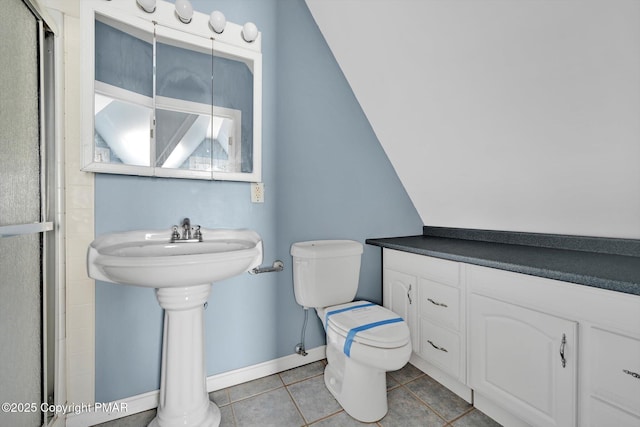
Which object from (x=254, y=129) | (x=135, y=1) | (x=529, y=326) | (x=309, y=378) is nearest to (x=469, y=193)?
(x=529, y=326)

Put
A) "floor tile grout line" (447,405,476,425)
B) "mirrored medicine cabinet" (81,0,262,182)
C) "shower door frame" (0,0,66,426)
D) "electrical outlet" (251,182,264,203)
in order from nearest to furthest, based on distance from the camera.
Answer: "shower door frame" (0,0,66,426) → "mirrored medicine cabinet" (81,0,262,182) → "floor tile grout line" (447,405,476,425) → "electrical outlet" (251,182,264,203)

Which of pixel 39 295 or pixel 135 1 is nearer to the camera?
pixel 39 295

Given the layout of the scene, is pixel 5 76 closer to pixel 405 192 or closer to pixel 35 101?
pixel 35 101

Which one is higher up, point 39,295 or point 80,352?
point 39,295

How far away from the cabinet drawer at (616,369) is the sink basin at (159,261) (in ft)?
4.07

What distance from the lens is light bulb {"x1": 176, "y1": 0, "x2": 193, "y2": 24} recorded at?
1.33m

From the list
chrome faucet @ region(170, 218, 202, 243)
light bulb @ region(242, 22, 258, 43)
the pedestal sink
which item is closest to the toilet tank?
the pedestal sink

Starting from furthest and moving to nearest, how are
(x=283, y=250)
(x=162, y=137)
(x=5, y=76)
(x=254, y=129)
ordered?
(x=283, y=250), (x=254, y=129), (x=162, y=137), (x=5, y=76)

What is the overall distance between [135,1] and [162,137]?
0.61m

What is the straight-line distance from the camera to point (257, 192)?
62.8 inches

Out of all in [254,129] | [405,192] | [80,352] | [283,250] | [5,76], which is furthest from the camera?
[405,192]

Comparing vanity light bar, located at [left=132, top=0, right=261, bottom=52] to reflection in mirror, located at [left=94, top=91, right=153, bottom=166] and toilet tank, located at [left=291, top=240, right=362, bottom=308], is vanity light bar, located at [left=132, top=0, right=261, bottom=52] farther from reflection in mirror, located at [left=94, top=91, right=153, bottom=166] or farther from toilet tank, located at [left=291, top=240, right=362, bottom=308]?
toilet tank, located at [left=291, top=240, right=362, bottom=308]

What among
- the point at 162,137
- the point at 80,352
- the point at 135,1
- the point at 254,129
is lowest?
the point at 80,352

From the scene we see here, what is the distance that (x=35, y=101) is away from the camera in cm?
106
